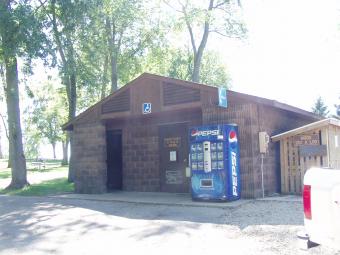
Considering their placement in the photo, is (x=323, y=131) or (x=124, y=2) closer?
(x=323, y=131)

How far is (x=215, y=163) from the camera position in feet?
38.5

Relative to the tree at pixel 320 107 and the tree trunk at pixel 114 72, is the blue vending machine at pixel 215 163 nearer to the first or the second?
the tree trunk at pixel 114 72

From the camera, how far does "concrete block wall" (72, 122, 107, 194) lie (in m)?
15.6

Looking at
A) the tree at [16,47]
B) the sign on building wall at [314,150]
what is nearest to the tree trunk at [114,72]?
the tree at [16,47]

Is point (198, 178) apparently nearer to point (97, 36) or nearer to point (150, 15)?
point (97, 36)

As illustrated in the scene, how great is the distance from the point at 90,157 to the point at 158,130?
2.83 meters

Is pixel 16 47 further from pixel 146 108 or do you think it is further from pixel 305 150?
pixel 305 150

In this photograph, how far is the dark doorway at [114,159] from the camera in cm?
1650

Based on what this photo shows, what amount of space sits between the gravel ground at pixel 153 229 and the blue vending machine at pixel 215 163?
86 centimetres

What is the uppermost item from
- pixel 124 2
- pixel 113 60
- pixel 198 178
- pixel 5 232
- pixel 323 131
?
pixel 124 2

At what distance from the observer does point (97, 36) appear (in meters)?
25.0

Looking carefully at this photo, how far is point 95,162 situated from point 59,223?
6058mm

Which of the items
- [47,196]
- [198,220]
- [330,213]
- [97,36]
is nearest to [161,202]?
[198,220]

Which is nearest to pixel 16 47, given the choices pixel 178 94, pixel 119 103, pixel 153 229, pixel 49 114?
pixel 119 103
